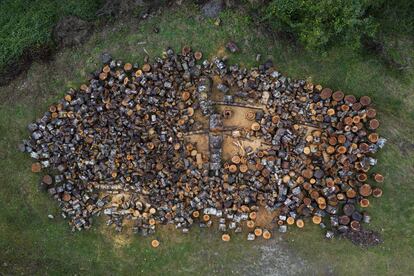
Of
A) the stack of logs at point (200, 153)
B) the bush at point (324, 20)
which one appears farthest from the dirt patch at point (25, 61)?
the bush at point (324, 20)

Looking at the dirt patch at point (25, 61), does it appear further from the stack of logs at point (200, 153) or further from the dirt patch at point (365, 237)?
the dirt patch at point (365, 237)

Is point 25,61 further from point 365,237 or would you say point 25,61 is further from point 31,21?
point 365,237

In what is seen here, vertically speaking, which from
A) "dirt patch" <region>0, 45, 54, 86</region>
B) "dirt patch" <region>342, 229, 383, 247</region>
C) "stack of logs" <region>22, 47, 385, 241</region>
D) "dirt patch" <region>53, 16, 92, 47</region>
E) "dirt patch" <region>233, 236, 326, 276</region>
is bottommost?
"dirt patch" <region>233, 236, 326, 276</region>

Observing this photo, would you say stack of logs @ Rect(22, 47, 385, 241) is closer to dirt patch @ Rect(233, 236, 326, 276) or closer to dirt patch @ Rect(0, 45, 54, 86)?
dirt patch @ Rect(233, 236, 326, 276)

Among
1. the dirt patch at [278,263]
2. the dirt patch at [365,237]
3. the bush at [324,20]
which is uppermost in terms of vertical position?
the bush at [324,20]

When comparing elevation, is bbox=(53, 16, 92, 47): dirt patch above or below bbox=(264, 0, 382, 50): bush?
below

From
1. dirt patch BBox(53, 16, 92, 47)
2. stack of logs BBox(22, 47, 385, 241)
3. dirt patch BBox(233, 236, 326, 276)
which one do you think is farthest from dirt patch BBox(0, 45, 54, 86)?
dirt patch BBox(233, 236, 326, 276)
